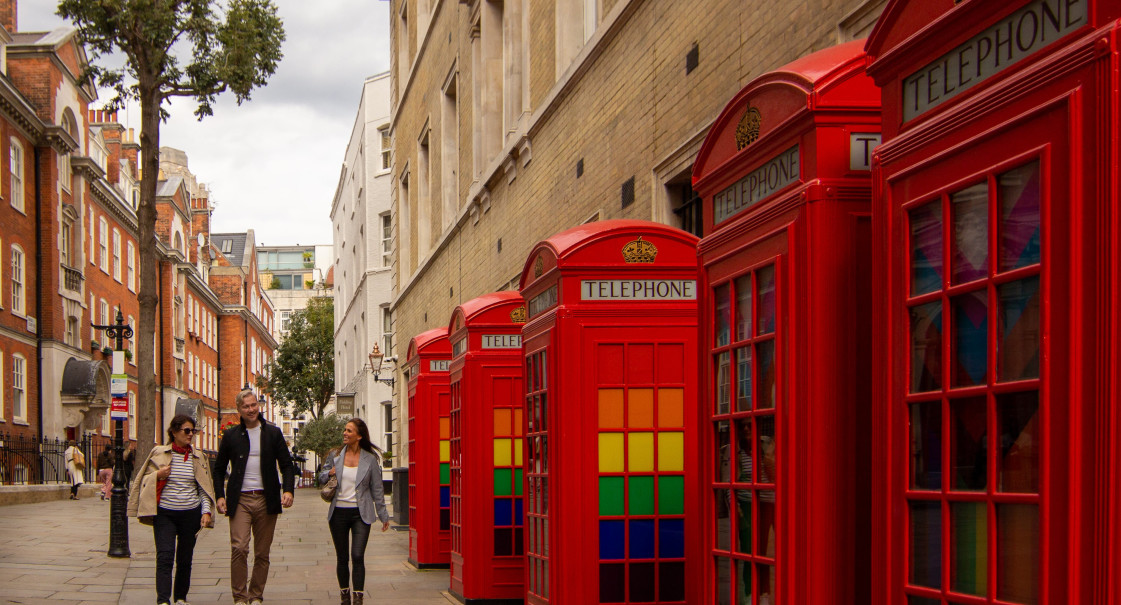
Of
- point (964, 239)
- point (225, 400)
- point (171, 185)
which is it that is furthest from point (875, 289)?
point (225, 400)

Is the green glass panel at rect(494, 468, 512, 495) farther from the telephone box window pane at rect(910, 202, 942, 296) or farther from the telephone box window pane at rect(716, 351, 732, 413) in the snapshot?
the telephone box window pane at rect(910, 202, 942, 296)

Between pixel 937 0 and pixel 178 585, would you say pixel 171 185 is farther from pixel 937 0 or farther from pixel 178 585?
pixel 937 0

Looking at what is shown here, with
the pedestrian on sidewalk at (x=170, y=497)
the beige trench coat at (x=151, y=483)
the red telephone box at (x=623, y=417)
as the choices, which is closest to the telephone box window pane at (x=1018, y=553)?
the red telephone box at (x=623, y=417)

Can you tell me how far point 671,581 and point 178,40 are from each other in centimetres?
1650

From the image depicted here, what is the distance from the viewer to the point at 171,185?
2857 inches

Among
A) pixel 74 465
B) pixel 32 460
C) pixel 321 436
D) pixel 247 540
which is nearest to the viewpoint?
pixel 247 540

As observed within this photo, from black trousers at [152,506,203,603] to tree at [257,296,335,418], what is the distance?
2456 inches

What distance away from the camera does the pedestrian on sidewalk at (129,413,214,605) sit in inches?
405

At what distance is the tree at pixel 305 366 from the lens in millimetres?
72250

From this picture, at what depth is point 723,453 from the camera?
5.44m

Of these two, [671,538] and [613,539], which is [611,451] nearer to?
[613,539]

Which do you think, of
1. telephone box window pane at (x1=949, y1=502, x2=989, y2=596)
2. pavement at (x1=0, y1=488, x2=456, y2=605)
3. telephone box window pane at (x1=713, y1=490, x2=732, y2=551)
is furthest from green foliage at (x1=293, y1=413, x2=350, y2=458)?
telephone box window pane at (x1=949, y1=502, x2=989, y2=596)

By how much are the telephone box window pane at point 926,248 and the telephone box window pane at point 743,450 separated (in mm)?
1464

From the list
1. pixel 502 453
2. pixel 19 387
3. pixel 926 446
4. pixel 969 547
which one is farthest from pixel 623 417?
pixel 19 387
